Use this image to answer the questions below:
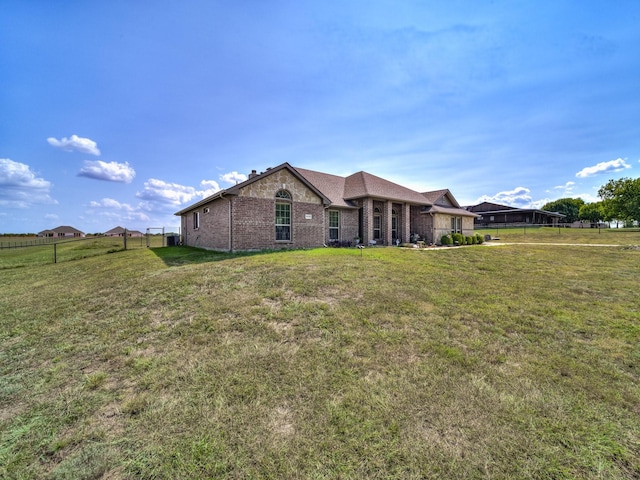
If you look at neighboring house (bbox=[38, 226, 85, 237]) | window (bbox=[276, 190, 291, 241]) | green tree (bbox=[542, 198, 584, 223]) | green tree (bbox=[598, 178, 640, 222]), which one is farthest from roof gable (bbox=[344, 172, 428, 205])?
neighboring house (bbox=[38, 226, 85, 237])

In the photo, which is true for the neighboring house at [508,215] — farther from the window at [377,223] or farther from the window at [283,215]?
the window at [283,215]

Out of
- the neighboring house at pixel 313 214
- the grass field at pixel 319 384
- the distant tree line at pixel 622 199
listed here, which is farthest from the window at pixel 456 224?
the distant tree line at pixel 622 199

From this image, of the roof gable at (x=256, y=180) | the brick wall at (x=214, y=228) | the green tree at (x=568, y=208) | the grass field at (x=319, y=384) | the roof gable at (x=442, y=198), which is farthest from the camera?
the green tree at (x=568, y=208)

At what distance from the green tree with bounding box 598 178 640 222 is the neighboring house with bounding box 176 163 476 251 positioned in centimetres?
2906

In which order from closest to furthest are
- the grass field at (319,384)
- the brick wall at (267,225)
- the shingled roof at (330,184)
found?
the grass field at (319,384)
the brick wall at (267,225)
the shingled roof at (330,184)

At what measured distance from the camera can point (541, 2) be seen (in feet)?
28.6

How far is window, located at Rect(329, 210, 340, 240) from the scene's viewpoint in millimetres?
18263

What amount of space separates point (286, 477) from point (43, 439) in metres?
2.57

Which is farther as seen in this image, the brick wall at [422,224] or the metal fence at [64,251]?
the brick wall at [422,224]

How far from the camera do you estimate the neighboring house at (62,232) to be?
3334 inches

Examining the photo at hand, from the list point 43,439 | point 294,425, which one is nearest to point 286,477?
point 294,425

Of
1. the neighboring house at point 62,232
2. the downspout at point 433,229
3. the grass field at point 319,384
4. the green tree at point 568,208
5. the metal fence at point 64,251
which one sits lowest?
the grass field at point 319,384

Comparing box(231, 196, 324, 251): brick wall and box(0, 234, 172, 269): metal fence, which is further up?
box(231, 196, 324, 251): brick wall

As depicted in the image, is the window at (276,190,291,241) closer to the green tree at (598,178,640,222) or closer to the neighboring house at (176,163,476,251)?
→ the neighboring house at (176,163,476,251)
